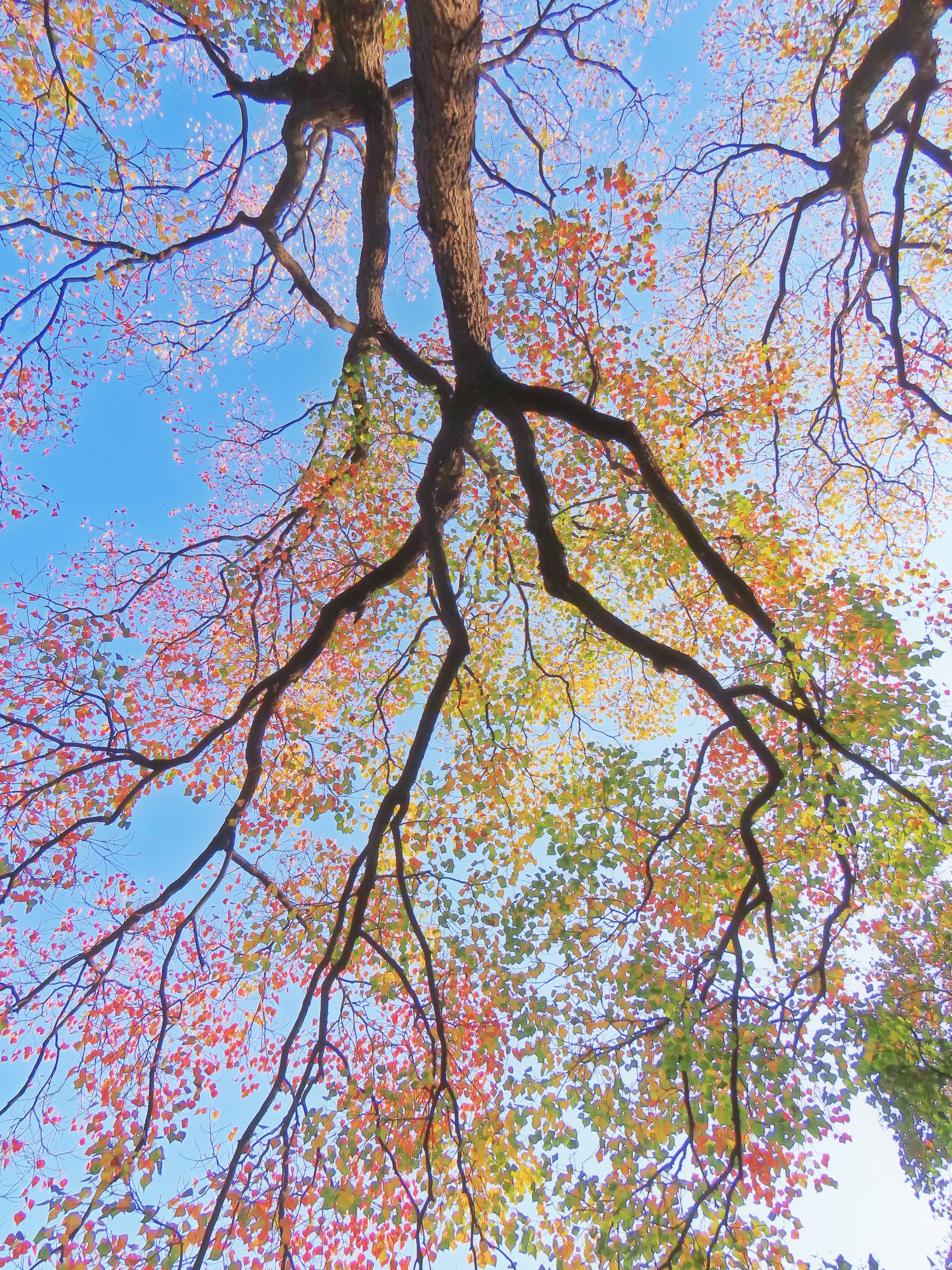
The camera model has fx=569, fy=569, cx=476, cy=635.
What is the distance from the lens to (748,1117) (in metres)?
4.73

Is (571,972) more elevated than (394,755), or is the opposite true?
(394,755)

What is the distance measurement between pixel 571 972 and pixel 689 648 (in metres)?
5.74

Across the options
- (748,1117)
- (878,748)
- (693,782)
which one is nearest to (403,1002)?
(748,1117)

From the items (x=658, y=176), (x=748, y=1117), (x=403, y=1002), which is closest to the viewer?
(x=748, y=1117)

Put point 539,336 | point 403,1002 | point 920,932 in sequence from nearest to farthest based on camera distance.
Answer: point 403,1002, point 539,336, point 920,932

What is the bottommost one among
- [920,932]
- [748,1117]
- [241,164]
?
[748,1117]

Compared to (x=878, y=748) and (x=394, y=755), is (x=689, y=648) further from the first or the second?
(x=394, y=755)

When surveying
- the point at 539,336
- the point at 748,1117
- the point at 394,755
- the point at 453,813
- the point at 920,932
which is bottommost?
the point at 748,1117

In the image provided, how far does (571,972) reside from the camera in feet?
18.6

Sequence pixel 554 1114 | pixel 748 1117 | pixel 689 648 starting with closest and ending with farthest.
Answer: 1. pixel 748 1117
2. pixel 554 1114
3. pixel 689 648

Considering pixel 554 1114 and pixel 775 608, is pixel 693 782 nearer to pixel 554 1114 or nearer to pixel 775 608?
pixel 554 1114

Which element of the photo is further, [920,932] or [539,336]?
[920,932]

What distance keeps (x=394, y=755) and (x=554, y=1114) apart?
398 cm

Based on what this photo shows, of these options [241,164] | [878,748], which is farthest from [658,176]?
[878,748]
